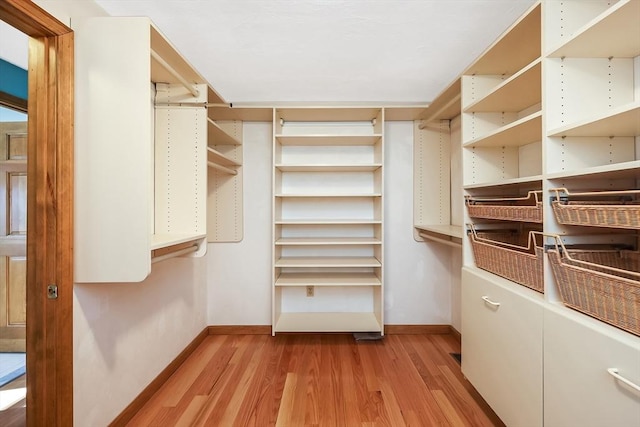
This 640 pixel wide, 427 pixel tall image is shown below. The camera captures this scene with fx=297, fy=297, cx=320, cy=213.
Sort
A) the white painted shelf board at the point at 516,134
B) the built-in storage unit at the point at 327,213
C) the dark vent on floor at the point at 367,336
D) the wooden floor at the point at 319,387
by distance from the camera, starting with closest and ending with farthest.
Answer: the white painted shelf board at the point at 516,134
the wooden floor at the point at 319,387
the dark vent on floor at the point at 367,336
the built-in storage unit at the point at 327,213

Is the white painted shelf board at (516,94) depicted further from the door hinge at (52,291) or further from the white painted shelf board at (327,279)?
the door hinge at (52,291)

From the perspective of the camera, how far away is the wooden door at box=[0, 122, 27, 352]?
190cm

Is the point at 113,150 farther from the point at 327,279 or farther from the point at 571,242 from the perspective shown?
the point at 571,242

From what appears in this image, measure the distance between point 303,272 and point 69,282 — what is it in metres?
1.83

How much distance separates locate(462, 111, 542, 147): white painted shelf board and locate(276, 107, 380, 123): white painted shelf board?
100cm

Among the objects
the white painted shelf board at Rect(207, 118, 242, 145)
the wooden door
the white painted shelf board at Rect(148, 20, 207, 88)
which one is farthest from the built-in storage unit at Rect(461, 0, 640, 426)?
the wooden door

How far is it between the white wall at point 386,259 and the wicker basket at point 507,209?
1.06 meters

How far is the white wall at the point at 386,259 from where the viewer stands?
285 cm

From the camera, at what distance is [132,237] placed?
1295 millimetres

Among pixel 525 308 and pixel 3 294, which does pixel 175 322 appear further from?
pixel 525 308

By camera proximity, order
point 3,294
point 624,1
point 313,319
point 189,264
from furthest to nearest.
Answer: point 313,319 → point 189,264 → point 3,294 → point 624,1

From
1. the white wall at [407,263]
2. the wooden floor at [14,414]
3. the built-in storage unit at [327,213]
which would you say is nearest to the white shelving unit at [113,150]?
the wooden floor at [14,414]

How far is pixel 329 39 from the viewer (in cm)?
176

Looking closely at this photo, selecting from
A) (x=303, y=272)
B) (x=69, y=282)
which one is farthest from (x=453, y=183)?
(x=69, y=282)
